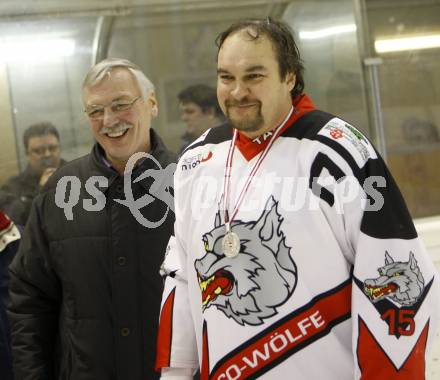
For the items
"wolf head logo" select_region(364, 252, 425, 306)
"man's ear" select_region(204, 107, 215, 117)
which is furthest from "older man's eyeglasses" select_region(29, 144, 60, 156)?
"wolf head logo" select_region(364, 252, 425, 306)

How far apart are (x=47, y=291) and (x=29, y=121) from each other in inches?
49.0

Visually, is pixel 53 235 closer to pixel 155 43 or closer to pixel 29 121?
pixel 29 121

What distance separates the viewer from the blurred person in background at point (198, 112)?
327 centimetres

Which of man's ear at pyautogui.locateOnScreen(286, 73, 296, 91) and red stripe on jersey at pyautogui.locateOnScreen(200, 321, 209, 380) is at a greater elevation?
man's ear at pyautogui.locateOnScreen(286, 73, 296, 91)

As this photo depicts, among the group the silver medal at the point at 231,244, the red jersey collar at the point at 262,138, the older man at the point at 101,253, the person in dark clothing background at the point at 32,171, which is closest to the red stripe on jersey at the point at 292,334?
the silver medal at the point at 231,244

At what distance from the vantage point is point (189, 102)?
3.29m

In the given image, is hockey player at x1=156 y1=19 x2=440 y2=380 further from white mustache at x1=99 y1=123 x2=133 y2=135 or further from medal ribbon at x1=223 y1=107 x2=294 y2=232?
white mustache at x1=99 y1=123 x2=133 y2=135

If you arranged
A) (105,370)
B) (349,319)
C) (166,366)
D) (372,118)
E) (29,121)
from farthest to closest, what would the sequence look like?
(372,118) → (29,121) → (105,370) → (166,366) → (349,319)

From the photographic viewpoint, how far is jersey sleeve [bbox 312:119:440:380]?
157 cm

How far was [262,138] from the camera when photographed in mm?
1711

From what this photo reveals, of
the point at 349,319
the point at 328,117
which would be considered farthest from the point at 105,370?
the point at 328,117

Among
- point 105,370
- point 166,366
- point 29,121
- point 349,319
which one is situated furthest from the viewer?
point 29,121

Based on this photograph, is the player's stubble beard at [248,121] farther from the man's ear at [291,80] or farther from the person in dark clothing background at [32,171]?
the person in dark clothing background at [32,171]

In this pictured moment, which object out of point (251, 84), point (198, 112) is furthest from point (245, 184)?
point (198, 112)
